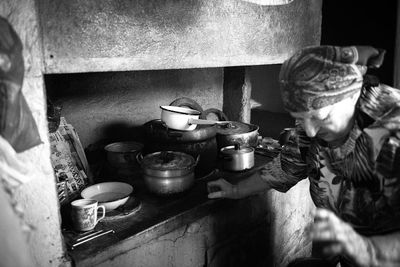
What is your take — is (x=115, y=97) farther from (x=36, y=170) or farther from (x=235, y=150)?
(x=36, y=170)

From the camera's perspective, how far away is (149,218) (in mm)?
2291

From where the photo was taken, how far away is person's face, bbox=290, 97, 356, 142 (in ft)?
5.98

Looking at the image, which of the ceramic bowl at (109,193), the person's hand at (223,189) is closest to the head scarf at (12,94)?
the ceramic bowl at (109,193)

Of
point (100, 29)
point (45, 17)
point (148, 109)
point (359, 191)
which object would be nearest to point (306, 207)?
point (359, 191)

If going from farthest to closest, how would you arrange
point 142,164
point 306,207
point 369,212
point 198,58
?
point 306,207 < point 142,164 < point 198,58 < point 369,212

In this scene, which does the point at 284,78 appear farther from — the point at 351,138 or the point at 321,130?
the point at 351,138

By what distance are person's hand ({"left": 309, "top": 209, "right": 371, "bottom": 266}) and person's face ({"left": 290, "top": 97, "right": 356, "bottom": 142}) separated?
55 cm

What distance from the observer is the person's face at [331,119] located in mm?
1823

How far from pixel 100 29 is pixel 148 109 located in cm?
175

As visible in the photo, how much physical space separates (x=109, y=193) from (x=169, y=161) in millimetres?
498

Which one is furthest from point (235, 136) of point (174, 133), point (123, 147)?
point (123, 147)

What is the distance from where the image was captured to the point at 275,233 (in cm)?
325

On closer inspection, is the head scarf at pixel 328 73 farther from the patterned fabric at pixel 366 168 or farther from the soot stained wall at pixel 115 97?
the soot stained wall at pixel 115 97

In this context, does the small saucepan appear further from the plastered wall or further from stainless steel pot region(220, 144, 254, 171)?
the plastered wall
